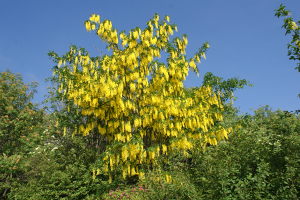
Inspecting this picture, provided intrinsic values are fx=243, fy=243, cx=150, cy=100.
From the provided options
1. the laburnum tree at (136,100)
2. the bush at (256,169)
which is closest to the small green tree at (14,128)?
the laburnum tree at (136,100)

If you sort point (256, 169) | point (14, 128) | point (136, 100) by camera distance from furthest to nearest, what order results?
point (14, 128) → point (136, 100) → point (256, 169)

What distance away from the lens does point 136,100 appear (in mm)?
12289

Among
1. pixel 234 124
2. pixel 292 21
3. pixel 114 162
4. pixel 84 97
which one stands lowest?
pixel 114 162

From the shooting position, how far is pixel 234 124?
1330cm

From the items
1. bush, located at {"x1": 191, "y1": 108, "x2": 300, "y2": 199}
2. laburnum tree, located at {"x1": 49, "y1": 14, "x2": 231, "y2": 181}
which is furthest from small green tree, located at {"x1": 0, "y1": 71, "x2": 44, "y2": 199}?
bush, located at {"x1": 191, "y1": 108, "x2": 300, "y2": 199}

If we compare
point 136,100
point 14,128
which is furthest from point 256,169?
point 14,128

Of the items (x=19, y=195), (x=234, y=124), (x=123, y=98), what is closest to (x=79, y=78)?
(x=123, y=98)

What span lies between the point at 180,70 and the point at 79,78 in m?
5.26

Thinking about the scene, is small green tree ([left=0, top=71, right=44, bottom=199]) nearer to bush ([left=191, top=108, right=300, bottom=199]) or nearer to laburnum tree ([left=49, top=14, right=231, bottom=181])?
laburnum tree ([left=49, top=14, right=231, bottom=181])

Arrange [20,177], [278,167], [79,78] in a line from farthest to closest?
[20,177] → [79,78] → [278,167]

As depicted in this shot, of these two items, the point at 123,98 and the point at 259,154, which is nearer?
the point at 259,154

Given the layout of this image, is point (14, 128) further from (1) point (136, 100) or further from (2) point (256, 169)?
(2) point (256, 169)

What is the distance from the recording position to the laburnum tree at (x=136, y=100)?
36.0 feet

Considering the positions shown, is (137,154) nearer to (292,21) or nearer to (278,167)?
(278,167)
